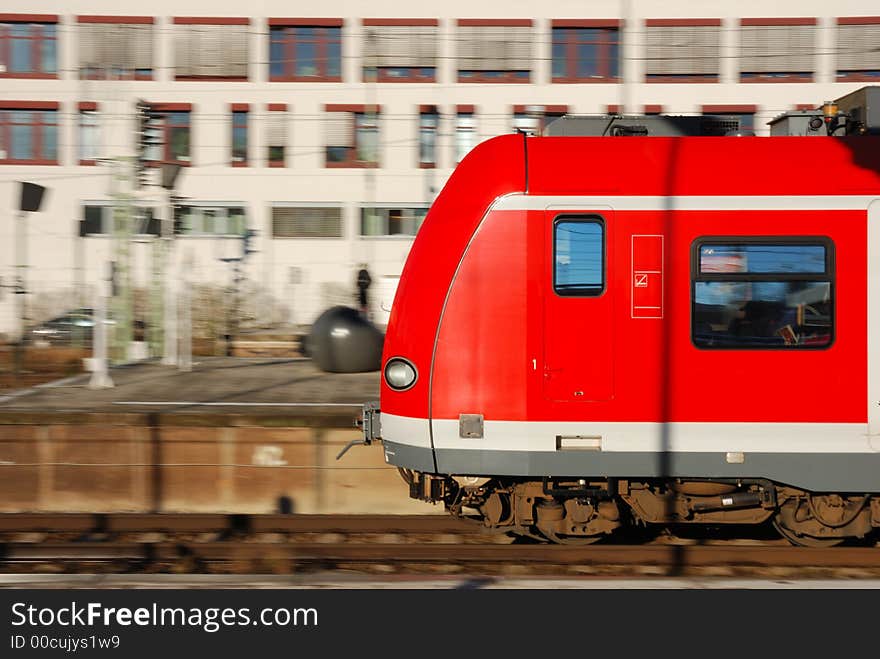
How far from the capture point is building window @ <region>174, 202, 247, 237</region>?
118 ft

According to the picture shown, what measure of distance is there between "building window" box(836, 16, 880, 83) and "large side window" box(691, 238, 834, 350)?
30.2 meters

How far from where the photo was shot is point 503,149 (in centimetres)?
738

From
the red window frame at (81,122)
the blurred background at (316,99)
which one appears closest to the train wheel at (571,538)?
the blurred background at (316,99)

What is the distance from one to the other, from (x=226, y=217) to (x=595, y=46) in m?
14.9

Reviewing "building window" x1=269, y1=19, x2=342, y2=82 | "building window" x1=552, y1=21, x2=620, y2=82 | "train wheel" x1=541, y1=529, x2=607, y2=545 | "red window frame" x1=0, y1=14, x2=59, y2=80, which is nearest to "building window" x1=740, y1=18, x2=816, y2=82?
"building window" x1=552, y1=21, x2=620, y2=82

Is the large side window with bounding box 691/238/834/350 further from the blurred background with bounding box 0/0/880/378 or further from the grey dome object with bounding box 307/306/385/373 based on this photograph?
the blurred background with bounding box 0/0/880/378

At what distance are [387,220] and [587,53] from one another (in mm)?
9495

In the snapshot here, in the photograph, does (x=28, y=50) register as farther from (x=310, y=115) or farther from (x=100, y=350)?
(x=100, y=350)

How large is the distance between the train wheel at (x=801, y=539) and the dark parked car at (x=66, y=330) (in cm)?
2628

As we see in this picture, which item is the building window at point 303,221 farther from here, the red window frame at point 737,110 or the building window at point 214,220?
the red window frame at point 737,110

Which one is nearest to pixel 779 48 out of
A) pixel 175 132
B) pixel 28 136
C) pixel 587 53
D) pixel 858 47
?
pixel 858 47
